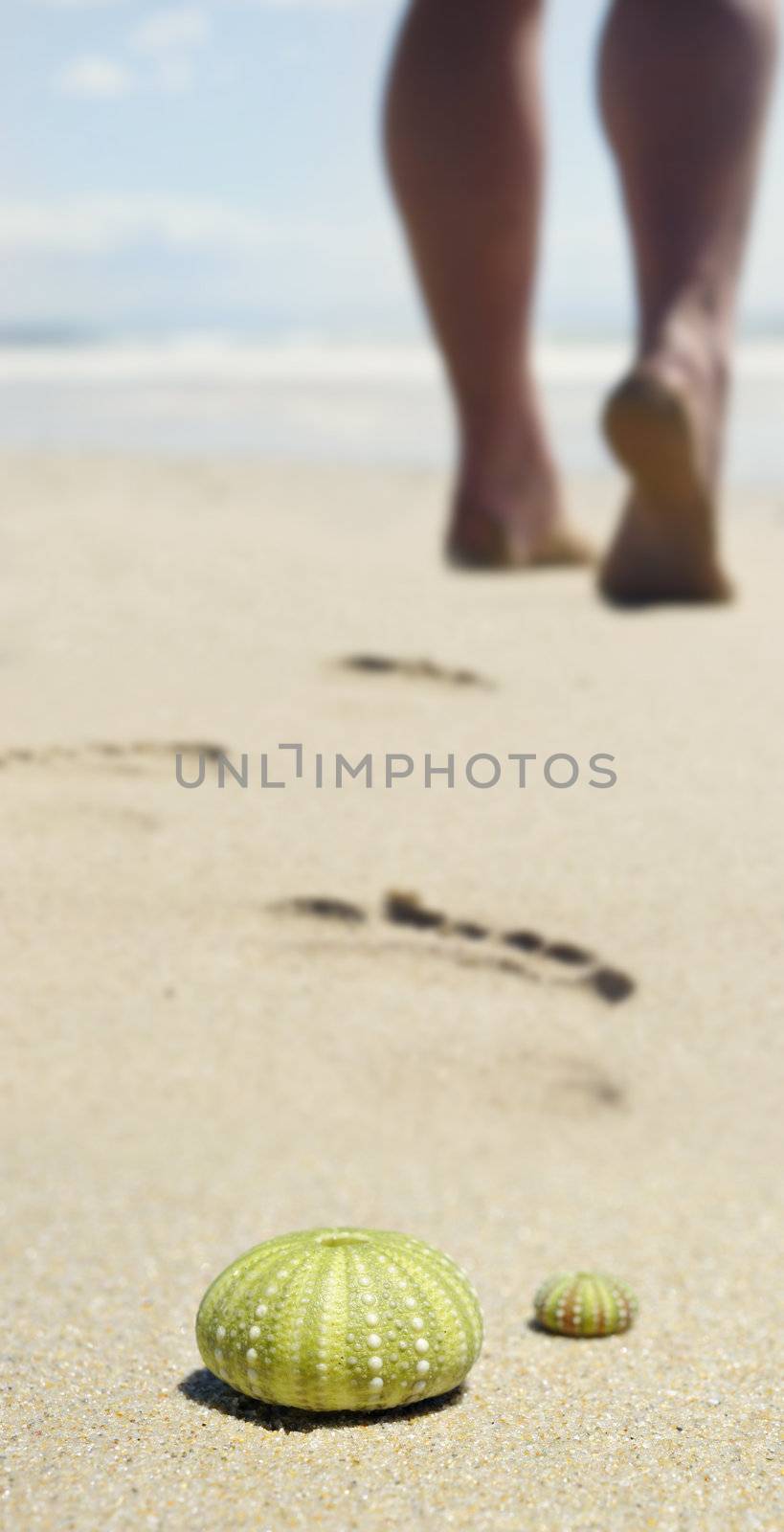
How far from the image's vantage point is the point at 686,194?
2713 millimetres

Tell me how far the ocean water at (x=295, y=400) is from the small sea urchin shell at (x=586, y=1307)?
13.7 ft

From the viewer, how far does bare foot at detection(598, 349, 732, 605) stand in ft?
8.07

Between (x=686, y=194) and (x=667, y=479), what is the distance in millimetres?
533

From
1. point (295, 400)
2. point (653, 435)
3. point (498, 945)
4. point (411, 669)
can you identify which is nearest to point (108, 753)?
point (411, 669)

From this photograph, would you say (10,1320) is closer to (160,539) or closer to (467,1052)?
(467,1052)

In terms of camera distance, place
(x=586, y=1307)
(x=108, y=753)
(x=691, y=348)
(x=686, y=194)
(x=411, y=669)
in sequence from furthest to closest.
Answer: (x=686, y=194)
(x=691, y=348)
(x=411, y=669)
(x=108, y=753)
(x=586, y=1307)

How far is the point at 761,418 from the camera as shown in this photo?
7.69m

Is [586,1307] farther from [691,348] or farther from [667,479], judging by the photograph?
[691,348]

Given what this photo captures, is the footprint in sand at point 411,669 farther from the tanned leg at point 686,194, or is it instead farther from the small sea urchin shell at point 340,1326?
the small sea urchin shell at point 340,1326

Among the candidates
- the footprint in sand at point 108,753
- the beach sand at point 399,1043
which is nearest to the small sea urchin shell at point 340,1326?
the beach sand at point 399,1043

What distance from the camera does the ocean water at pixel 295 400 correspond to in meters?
6.30

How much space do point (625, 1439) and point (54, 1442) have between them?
0.35m

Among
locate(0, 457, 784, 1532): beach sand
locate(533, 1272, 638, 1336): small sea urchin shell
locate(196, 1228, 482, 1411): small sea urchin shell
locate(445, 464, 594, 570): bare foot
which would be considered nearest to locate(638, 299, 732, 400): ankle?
locate(0, 457, 784, 1532): beach sand

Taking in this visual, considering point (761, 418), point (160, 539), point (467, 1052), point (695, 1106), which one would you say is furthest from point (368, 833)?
point (761, 418)
